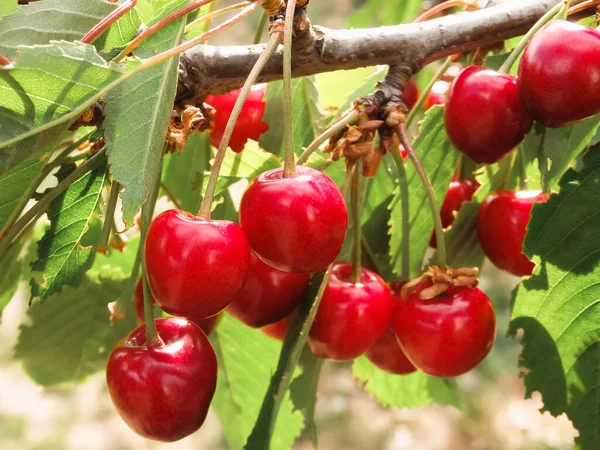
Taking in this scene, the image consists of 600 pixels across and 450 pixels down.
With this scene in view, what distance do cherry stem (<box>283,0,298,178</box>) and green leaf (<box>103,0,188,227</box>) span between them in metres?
0.12

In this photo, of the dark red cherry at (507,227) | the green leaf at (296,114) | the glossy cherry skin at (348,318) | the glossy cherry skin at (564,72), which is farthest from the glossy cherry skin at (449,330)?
the green leaf at (296,114)

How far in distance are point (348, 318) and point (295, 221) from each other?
0.82 ft

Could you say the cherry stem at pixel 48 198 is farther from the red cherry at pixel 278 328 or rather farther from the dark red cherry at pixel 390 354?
the dark red cherry at pixel 390 354

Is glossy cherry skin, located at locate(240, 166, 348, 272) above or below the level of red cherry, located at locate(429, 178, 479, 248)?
above

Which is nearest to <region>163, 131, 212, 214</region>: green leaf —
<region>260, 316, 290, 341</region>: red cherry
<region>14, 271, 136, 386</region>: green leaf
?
<region>14, 271, 136, 386</region>: green leaf

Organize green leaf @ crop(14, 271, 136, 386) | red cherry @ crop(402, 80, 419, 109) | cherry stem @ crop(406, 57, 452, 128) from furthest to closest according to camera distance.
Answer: red cherry @ crop(402, 80, 419, 109)
green leaf @ crop(14, 271, 136, 386)
cherry stem @ crop(406, 57, 452, 128)

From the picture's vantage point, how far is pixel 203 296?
73cm

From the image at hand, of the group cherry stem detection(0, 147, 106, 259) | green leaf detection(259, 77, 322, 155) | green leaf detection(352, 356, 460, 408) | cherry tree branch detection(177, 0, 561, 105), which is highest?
cherry tree branch detection(177, 0, 561, 105)

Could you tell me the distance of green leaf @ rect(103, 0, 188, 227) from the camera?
73 centimetres

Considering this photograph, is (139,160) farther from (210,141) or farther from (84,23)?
(210,141)

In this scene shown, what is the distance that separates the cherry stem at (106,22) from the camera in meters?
0.78

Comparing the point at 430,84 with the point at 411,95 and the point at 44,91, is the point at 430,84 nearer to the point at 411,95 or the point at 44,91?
the point at 411,95

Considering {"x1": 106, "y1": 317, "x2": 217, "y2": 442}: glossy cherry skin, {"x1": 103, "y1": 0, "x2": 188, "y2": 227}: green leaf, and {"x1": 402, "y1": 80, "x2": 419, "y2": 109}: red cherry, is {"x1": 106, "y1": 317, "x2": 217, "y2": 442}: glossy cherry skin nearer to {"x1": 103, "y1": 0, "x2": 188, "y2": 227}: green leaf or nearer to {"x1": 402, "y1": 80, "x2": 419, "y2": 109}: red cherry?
{"x1": 103, "y1": 0, "x2": 188, "y2": 227}: green leaf

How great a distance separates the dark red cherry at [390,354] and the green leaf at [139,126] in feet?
1.53
